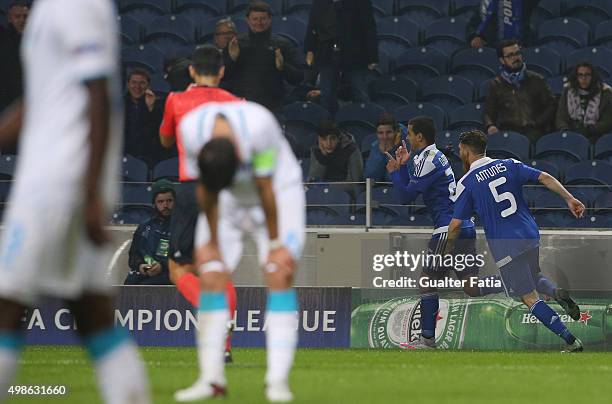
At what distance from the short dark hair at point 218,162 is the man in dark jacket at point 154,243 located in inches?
277

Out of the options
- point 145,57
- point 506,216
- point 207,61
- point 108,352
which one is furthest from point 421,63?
point 108,352

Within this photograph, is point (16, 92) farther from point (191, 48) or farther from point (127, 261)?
point (127, 261)

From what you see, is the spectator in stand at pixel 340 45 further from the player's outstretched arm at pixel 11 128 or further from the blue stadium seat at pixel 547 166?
the player's outstretched arm at pixel 11 128

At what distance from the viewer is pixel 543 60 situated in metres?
18.8

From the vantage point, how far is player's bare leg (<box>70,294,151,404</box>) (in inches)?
190

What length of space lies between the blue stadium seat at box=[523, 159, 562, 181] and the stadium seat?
153cm

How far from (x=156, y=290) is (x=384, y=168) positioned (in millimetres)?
2838

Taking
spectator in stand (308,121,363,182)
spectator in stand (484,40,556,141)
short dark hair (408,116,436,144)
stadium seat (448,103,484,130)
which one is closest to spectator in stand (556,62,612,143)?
spectator in stand (484,40,556,141)

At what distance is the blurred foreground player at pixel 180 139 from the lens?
30.1 feet

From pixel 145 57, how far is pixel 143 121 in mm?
3103

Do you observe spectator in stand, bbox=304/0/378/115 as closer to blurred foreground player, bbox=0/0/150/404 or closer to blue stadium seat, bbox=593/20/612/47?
blue stadium seat, bbox=593/20/612/47

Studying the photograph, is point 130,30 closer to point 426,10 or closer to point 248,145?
point 426,10

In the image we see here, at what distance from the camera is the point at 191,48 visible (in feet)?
63.2

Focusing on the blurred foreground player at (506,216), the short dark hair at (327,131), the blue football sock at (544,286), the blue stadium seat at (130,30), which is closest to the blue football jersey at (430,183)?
the blurred foreground player at (506,216)
